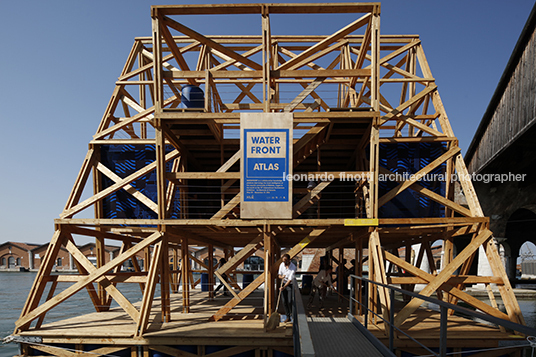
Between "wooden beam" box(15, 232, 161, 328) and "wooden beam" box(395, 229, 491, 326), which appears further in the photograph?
"wooden beam" box(15, 232, 161, 328)

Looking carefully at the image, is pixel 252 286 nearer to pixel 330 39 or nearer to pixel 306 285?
pixel 330 39

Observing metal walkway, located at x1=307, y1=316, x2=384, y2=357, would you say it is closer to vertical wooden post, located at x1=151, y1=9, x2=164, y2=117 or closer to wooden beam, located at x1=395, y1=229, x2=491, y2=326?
wooden beam, located at x1=395, y1=229, x2=491, y2=326

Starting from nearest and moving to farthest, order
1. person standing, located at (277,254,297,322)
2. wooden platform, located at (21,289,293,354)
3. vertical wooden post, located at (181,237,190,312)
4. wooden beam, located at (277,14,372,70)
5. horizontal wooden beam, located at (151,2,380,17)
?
wooden platform, located at (21,289,293,354) < person standing, located at (277,254,297,322) < horizontal wooden beam, located at (151,2,380,17) < wooden beam, located at (277,14,372,70) < vertical wooden post, located at (181,237,190,312)

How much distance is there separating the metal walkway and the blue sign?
3.46 metres

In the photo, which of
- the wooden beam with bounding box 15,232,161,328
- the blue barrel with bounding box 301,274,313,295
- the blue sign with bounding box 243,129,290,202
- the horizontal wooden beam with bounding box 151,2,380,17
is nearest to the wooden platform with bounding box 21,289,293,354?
the wooden beam with bounding box 15,232,161,328

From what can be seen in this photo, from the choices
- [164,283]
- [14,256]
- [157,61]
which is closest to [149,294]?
[164,283]

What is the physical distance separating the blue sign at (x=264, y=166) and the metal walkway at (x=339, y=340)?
11.3 feet

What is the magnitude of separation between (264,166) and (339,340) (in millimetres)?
4909

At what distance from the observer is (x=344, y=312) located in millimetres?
11734

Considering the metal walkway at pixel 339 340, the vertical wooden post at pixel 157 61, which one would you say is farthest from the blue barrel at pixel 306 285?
the vertical wooden post at pixel 157 61

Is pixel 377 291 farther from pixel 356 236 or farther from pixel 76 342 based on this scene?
pixel 76 342

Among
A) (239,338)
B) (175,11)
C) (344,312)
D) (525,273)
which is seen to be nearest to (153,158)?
(175,11)

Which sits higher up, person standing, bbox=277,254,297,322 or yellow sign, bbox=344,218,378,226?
yellow sign, bbox=344,218,378,226

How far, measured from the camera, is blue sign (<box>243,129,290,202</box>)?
31.7 feet
